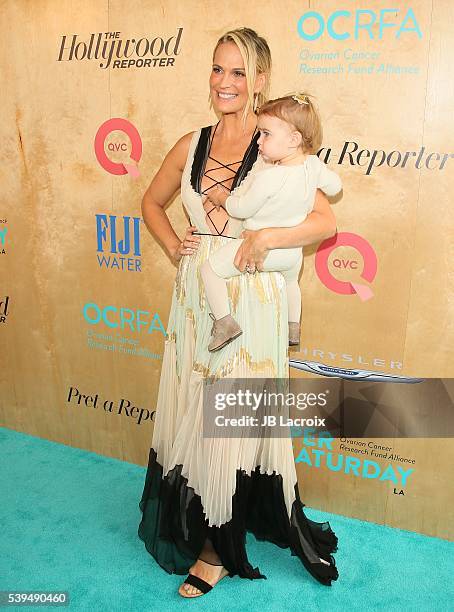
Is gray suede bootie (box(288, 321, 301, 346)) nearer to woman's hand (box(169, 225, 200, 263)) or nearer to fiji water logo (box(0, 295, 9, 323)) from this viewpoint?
woman's hand (box(169, 225, 200, 263))

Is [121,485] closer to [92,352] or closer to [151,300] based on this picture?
[92,352]

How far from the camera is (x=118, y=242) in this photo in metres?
3.19

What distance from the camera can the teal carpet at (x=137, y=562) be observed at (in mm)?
2406

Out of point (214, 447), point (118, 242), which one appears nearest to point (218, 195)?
point (214, 447)

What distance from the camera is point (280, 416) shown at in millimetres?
2418

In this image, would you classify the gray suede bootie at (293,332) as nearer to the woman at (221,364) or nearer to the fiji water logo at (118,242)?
the woman at (221,364)

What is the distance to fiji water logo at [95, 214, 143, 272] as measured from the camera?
3.13 metres

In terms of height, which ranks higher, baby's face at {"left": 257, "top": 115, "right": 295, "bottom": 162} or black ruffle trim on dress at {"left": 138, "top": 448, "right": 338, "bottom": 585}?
baby's face at {"left": 257, "top": 115, "right": 295, "bottom": 162}

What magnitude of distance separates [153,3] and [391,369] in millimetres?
1930

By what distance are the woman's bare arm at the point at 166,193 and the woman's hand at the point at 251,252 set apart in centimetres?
31

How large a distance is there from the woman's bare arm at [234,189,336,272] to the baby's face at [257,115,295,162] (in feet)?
0.84

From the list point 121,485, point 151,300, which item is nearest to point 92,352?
point 151,300

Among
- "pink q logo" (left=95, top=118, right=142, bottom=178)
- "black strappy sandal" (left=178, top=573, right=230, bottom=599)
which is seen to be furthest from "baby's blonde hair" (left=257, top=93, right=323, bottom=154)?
"black strappy sandal" (left=178, top=573, right=230, bottom=599)

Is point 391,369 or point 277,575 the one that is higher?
point 391,369
